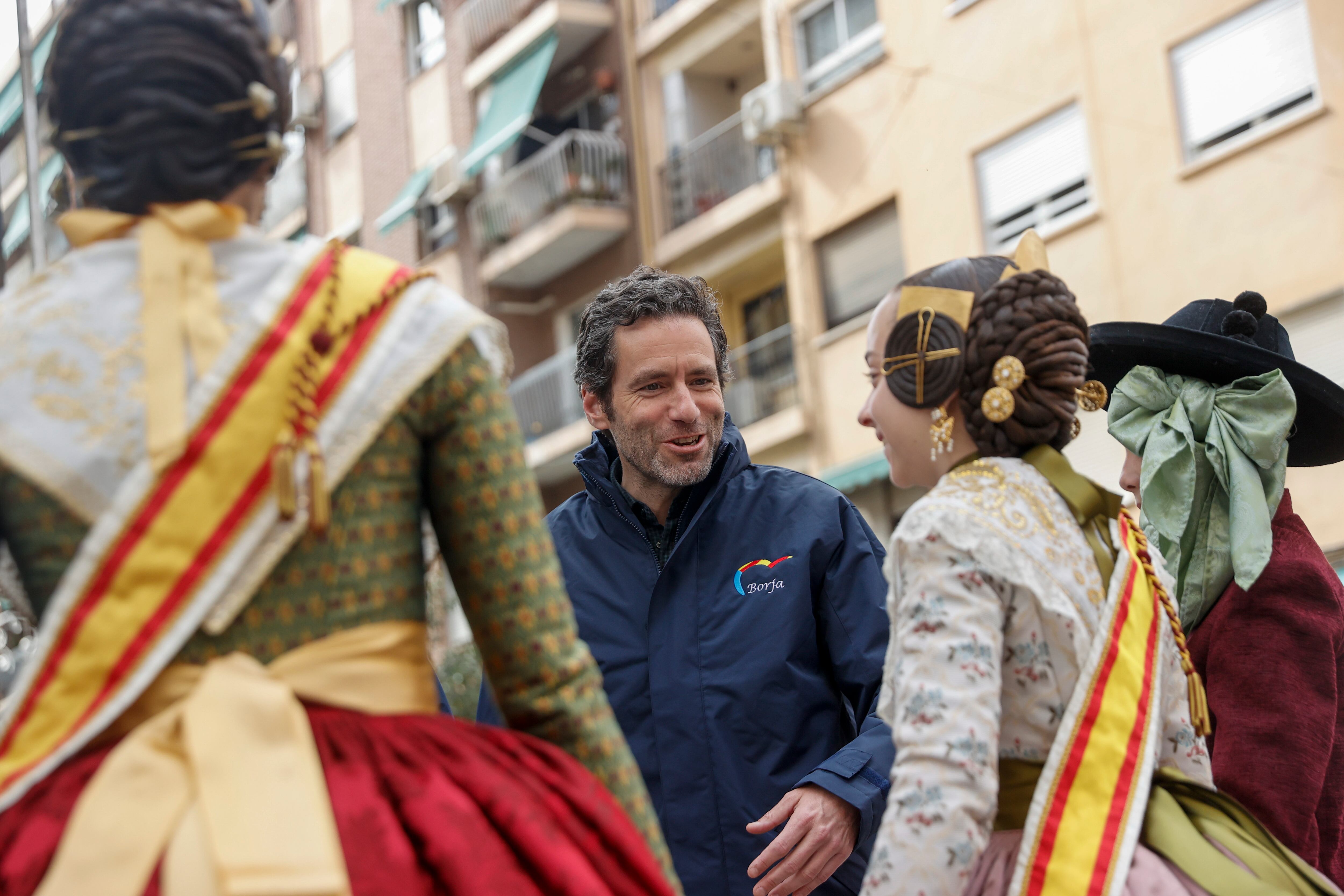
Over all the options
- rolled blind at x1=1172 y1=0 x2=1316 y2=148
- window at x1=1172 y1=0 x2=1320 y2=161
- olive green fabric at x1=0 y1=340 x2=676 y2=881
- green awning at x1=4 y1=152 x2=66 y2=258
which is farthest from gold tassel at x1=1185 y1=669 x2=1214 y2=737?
rolled blind at x1=1172 y1=0 x2=1316 y2=148

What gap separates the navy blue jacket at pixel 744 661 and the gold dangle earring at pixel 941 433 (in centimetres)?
92

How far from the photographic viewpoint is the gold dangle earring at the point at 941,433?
313 centimetres

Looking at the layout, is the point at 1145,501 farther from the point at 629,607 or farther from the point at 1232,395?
the point at 629,607

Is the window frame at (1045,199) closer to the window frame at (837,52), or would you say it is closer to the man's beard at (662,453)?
the window frame at (837,52)

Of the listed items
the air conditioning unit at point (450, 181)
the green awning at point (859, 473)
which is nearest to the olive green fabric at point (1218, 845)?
the green awning at point (859, 473)

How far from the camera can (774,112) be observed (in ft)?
62.5

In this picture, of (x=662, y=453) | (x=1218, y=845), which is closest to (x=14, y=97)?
(x=662, y=453)

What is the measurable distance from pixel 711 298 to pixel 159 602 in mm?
3111

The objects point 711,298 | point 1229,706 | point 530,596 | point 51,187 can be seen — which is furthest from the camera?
point 711,298

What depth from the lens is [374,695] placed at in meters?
2.13

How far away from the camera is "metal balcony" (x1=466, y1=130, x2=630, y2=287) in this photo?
2281 cm

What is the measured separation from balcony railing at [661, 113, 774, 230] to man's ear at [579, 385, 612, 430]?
16.0 meters

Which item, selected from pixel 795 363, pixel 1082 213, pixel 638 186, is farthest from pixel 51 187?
pixel 638 186

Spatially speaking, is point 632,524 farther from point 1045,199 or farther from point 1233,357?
point 1045,199
